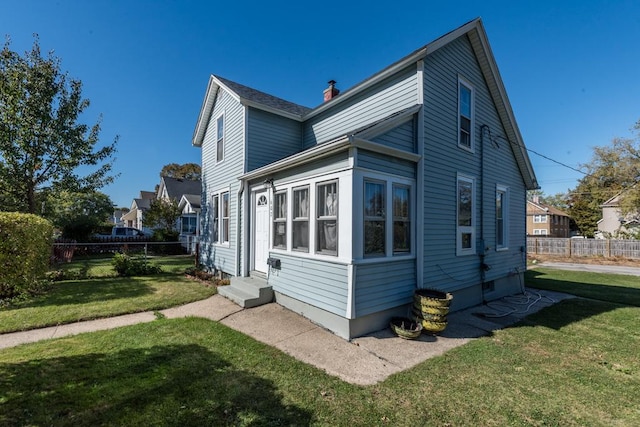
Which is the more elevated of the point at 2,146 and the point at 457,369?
the point at 2,146

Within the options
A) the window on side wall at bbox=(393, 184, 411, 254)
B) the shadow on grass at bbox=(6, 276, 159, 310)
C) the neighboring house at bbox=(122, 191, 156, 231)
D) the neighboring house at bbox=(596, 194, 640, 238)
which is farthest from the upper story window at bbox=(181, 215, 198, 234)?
the neighboring house at bbox=(596, 194, 640, 238)

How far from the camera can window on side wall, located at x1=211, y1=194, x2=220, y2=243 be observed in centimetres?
1038

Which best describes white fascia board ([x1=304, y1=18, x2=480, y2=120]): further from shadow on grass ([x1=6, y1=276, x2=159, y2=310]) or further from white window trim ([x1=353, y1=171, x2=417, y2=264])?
shadow on grass ([x1=6, y1=276, x2=159, y2=310])

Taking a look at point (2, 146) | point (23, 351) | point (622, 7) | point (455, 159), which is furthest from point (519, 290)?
point (2, 146)

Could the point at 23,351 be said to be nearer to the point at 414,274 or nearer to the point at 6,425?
the point at 6,425

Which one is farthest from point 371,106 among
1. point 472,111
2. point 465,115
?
point 472,111

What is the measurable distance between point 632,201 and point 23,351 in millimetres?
36291

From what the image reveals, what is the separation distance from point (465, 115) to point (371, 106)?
2.74 meters

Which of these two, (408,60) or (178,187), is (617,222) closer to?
(408,60)

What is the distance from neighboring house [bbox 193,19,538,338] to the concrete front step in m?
0.26

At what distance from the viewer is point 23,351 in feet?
14.1

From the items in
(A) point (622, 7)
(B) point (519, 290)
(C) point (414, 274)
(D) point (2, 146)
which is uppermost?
(A) point (622, 7)

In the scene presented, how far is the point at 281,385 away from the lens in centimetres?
348

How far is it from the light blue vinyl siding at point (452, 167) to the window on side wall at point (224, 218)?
259 inches
